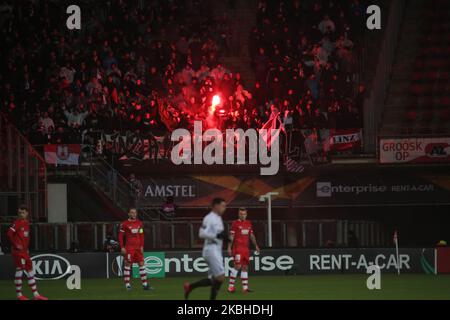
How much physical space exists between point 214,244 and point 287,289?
630 centimetres

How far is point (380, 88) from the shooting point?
37875 millimetres

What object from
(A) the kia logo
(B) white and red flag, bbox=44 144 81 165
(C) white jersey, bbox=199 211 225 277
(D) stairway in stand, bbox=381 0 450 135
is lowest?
(A) the kia logo

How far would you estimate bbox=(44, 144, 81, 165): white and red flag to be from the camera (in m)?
35.1

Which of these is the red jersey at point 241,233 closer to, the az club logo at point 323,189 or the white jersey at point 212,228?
the white jersey at point 212,228

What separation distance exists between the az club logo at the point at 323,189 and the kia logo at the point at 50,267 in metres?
10.4

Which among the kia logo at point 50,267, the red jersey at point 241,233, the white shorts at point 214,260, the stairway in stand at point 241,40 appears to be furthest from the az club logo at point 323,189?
the white shorts at point 214,260

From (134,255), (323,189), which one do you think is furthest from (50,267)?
(323,189)

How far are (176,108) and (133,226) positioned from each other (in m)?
10.6

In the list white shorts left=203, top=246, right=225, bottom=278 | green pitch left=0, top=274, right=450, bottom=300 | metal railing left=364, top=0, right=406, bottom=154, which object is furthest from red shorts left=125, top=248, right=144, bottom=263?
metal railing left=364, top=0, right=406, bottom=154

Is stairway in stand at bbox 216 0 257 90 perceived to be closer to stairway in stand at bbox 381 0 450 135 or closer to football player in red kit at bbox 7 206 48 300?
stairway in stand at bbox 381 0 450 135

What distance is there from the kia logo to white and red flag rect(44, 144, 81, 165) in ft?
17.7

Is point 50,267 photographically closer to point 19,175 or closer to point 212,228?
point 19,175

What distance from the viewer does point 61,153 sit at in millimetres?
35219
